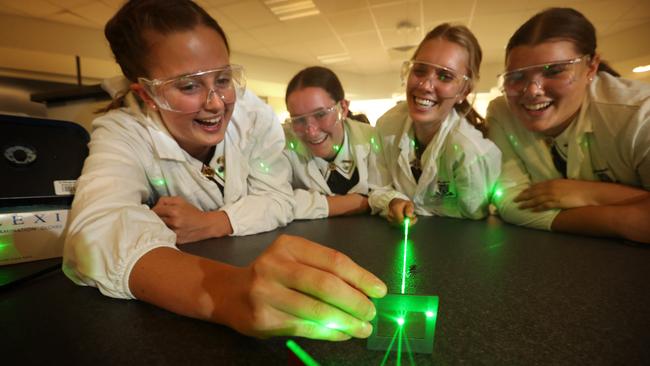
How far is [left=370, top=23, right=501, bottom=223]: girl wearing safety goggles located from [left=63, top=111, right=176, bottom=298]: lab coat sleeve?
2.46 feet

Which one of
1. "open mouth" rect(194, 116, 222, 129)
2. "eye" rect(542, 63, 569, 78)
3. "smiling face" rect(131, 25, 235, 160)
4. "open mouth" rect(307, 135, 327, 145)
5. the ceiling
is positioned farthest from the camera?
the ceiling

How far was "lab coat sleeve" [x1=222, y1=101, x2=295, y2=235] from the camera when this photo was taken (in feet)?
3.32

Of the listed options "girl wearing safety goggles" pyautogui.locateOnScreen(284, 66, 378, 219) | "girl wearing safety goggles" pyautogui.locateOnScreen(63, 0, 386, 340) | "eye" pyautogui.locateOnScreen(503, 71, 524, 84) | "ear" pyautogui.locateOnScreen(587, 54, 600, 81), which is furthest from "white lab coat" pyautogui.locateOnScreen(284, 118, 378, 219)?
"ear" pyautogui.locateOnScreen(587, 54, 600, 81)

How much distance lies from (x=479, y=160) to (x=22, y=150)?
135 cm

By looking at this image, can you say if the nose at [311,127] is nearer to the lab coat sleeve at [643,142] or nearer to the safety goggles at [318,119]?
the safety goggles at [318,119]

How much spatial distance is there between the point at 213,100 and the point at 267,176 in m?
0.36

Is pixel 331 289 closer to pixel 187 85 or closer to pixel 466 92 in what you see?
pixel 187 85

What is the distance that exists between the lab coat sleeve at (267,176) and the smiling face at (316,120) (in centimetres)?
21

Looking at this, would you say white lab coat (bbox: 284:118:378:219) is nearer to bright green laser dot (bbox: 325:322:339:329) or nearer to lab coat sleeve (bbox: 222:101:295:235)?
lab coat sleeve (bbox: 222:101:295:235)

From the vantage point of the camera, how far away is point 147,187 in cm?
87

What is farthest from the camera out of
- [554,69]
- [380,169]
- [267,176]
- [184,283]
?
[380,169]

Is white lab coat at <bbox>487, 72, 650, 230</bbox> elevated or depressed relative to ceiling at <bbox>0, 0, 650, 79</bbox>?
depressed

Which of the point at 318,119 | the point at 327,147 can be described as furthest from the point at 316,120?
the point at 327,147

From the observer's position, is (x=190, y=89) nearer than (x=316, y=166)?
Yes
